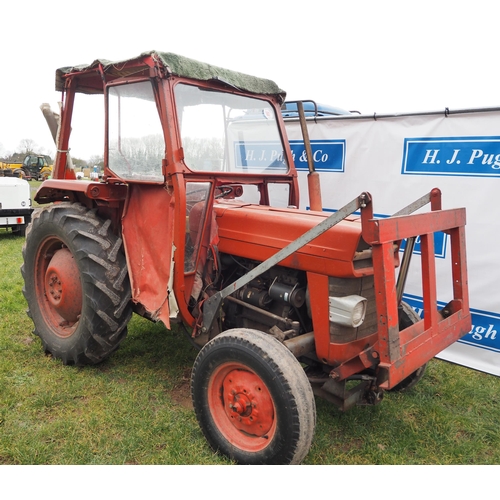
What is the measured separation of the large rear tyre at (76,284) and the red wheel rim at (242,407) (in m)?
1.09

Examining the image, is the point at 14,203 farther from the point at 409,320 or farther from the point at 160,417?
the point at 409,320

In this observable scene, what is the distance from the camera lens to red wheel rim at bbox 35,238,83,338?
11.9ft

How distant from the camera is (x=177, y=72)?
2.95 meters

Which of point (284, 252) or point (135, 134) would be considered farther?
point (135, 134)

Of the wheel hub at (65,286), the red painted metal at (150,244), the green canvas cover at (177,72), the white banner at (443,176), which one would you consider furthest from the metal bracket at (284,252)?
the white banner at (443,176)

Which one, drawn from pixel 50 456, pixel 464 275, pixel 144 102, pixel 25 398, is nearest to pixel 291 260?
pixel 464 275

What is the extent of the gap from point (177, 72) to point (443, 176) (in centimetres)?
268

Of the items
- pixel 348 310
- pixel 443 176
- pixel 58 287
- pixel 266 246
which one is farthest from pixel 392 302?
pixel 58 287

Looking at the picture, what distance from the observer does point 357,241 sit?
2.56 m

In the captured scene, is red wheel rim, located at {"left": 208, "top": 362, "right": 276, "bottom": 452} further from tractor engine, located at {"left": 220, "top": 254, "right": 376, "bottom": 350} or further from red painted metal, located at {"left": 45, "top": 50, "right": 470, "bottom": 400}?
tractor engine, located at {"left": 220, "top": 254, "right": 376, "bottom": 350}

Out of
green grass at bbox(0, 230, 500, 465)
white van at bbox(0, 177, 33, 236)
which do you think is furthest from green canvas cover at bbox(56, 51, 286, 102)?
white van at bbox(0, 177, 33, 236)

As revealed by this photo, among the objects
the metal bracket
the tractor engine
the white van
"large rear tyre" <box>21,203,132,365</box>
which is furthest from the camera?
the white van

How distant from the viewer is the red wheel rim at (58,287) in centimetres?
361

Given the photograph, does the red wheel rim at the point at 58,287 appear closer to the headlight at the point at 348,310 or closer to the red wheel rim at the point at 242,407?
the red wheel rim at the point at 242,407
